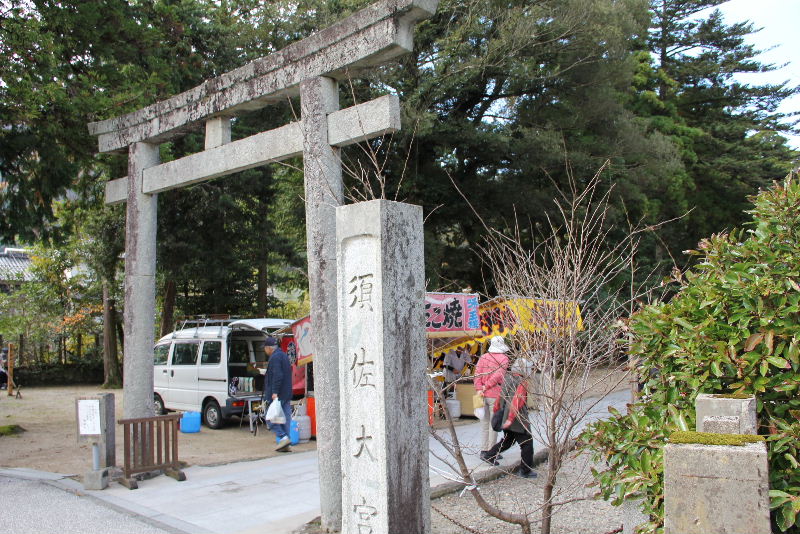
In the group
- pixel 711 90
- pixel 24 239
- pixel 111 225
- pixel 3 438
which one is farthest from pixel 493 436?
pixel 711 90

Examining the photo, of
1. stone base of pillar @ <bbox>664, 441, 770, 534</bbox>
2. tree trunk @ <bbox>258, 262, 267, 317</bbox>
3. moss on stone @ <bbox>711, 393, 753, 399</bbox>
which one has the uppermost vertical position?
tree trunk @ <bbox>258, 262, 267, 317</bbox>

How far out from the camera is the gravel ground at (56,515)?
19.0ft

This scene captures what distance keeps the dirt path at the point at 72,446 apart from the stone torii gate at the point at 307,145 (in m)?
1.86

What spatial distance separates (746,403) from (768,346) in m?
0.33

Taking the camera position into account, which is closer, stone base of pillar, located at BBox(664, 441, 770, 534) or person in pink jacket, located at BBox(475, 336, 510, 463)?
stone base of pillar, located at BBox(664, 441, 770, 534)

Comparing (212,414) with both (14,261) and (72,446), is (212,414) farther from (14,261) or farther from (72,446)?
(14,261)

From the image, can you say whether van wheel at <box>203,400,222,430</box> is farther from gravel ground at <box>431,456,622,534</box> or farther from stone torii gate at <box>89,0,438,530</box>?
gravel ground at <box>431,456,622,534</box>

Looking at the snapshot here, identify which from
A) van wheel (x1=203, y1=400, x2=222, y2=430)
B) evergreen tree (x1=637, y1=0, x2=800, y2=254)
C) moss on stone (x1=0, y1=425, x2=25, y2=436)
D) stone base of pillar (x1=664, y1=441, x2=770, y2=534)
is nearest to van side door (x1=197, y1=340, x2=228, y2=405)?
van wheel (x1=203, y1=400, x2=222, y2=430)

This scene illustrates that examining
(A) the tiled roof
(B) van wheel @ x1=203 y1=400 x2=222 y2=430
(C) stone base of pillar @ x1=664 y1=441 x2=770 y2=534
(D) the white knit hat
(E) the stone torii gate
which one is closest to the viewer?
(C) stone base of pillar @ x1=664 y1=441 x2=770 y2=534

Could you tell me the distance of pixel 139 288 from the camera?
8102 millimetres

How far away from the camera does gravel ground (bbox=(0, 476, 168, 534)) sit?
5797 mm

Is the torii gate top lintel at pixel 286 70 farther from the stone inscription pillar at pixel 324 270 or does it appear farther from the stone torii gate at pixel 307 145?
the stone inscription pillar at pixel 324 270

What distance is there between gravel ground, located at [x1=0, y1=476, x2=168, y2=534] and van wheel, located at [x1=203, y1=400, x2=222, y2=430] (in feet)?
15.3

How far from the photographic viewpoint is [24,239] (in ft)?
41.2
